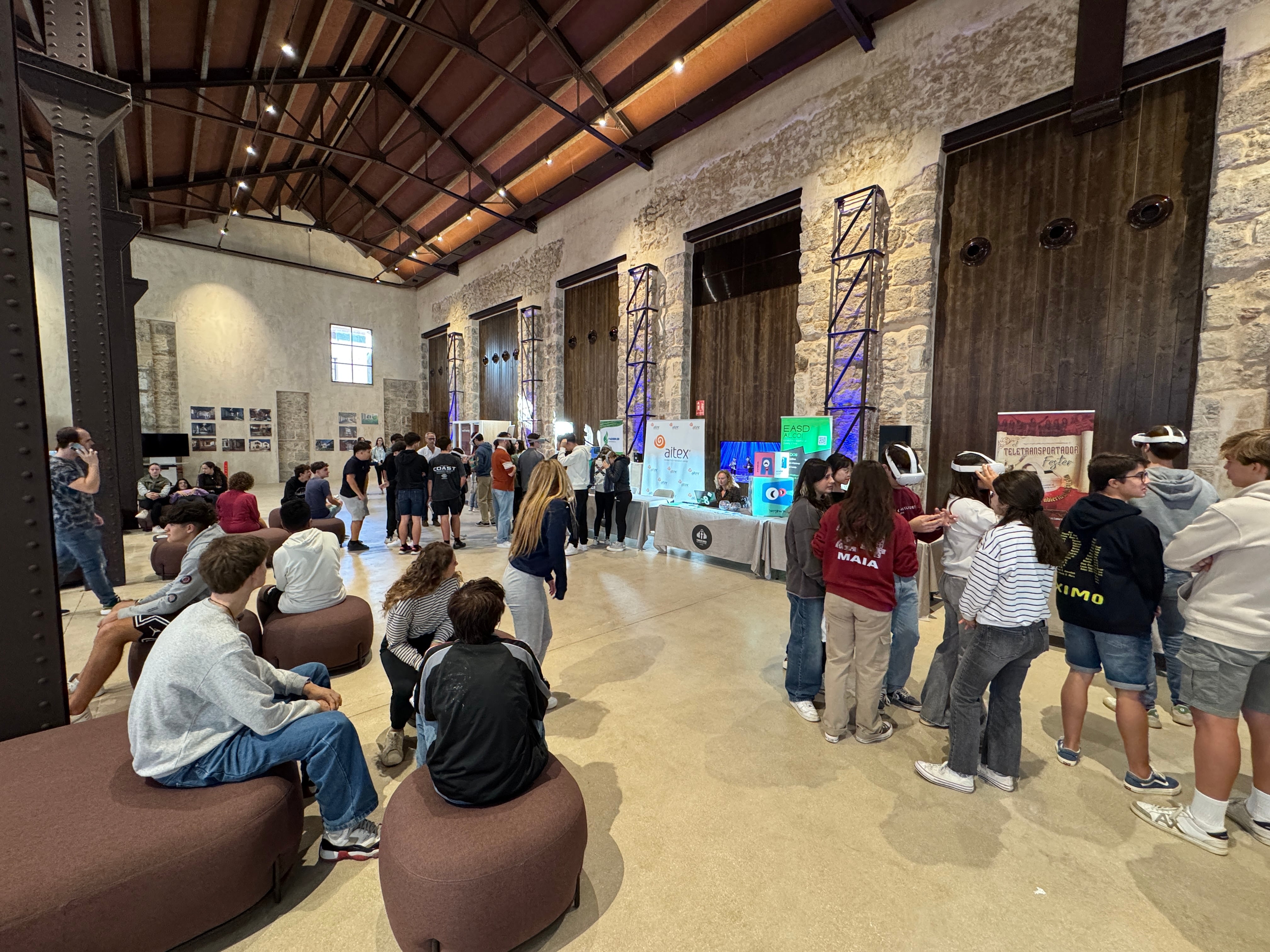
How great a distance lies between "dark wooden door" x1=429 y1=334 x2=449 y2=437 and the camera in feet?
54.5

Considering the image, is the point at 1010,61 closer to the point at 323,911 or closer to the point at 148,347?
the point at 323,911

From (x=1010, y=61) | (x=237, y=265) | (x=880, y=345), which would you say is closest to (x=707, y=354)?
(x=880, y=345)

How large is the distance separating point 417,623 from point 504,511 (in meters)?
5.15

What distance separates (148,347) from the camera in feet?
44.8

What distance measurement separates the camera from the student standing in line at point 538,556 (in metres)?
2.94

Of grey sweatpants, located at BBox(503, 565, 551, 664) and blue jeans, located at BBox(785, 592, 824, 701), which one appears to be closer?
grey sweatpants, located at BBox(503, 565, 551, 664)

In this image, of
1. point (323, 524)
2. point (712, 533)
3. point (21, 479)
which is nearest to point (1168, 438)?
point (712, 533)

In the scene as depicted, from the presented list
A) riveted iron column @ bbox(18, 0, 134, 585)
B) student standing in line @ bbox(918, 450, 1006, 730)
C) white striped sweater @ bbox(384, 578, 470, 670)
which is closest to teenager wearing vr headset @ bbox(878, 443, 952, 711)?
student standing in line @ bbox(918, 450, 1006, 730)

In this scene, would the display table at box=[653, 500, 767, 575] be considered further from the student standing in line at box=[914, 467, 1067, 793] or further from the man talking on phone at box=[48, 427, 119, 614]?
the man talking on phone at box=[48, 427, 119, 614]

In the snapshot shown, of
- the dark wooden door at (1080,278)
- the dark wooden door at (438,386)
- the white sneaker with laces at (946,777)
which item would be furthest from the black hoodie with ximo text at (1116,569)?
the dark wooden door at (438,386)

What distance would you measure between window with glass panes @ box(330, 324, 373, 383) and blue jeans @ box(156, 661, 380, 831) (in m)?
17.1

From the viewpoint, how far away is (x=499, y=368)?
1392 centimetres

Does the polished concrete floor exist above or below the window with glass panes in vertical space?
below

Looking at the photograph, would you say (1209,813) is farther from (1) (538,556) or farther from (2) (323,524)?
(2) (323,524)
